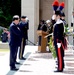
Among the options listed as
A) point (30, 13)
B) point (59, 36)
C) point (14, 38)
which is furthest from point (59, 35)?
point (30, 13)

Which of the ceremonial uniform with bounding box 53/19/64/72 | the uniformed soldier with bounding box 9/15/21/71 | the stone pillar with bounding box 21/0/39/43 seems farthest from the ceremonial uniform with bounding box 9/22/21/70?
the stone pillar with bounding box 21/0/39/43

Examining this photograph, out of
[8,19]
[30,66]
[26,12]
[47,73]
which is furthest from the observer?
[8,19]

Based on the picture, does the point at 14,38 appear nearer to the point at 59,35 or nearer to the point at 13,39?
the point at 13,39

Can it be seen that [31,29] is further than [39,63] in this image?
Yes

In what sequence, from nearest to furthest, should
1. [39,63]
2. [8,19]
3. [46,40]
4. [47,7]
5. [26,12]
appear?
[39,63]
[46,40]
[26,12]
[47,7]
[8,19]

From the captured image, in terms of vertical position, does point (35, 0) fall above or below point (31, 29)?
above

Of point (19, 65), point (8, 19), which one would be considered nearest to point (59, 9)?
point (19, 65)

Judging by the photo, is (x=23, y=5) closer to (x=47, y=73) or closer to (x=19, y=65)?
(x=19, y=65)

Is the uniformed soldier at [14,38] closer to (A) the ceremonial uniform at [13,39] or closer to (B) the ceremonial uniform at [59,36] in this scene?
(A) the ceremonial uniform at [13,39]

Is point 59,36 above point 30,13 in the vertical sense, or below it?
below

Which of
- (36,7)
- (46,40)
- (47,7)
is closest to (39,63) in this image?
(46,40)

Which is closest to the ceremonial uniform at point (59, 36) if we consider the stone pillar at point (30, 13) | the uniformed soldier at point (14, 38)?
the uniformed soldier at point (14, 38)

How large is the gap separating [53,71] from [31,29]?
1473 cm

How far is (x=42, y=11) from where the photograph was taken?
99.9 feet
